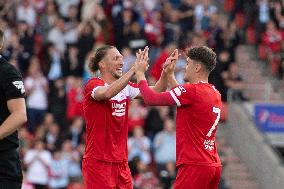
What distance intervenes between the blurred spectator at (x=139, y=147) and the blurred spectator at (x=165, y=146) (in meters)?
0.23

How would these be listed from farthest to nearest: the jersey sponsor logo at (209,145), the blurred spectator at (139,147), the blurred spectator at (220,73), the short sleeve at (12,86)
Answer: the blurred spectator at (220,73) < the blurred spectator at (139,147) < the jersey sponsor logo at (209,145) < the short sleeve at (12,86)

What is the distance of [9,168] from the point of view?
9.39 metres

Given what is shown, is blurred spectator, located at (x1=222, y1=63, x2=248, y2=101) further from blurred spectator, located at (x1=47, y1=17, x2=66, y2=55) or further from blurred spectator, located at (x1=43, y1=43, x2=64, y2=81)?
blurred spectator, located at (x1=47, y1=17, x2=66, y2=55)

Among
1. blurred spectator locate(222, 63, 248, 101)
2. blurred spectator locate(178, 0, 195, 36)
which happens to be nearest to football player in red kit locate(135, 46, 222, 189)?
blurred spectator locate(222, 63, 248, 101)

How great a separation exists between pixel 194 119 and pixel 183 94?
0.97 feet

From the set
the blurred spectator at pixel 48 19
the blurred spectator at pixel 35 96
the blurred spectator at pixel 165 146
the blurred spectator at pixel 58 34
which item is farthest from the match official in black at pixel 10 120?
the blurred spectator at pixel 48 19

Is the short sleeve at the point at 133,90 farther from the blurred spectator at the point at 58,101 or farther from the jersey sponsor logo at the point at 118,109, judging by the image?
the blurred spectator at the point at 58,101

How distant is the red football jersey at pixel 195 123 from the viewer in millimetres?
10523

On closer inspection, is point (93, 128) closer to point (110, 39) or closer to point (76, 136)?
point (76, 136)

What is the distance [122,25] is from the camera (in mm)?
23688

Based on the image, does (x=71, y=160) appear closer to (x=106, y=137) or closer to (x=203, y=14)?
(x=203, y=14)

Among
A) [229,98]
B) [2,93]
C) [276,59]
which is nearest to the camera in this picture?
[2,93]

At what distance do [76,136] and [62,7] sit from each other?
20.4 ft


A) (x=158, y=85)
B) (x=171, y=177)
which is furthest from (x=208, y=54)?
(x=171, y=177)
